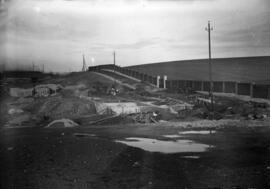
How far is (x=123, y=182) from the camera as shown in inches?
303

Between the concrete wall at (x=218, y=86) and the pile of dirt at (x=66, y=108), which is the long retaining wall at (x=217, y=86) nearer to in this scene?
the concrete wall at (x=218, y=86)

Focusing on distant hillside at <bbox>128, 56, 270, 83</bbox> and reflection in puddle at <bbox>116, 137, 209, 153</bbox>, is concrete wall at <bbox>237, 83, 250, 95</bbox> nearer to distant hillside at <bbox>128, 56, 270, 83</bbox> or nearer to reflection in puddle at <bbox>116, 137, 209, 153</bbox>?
distant hillside at <bbox>128, 56, 270, 83</bbox>

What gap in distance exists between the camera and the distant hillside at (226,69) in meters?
53.1

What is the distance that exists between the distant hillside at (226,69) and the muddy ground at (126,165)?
41.2 m

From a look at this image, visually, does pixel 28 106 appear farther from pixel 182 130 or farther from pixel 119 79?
pixel 119 79

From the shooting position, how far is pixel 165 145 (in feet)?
39.4

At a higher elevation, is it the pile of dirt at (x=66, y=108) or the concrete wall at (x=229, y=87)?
the concrete wall at (x=229, y=87)

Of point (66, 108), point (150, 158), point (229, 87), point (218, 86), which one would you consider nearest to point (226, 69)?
point (218, 86)

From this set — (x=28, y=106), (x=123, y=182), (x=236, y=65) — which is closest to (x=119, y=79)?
(x=28, y=106)

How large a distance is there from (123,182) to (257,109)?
56.1 ft

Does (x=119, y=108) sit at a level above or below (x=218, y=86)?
below

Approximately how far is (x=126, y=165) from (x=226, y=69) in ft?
188

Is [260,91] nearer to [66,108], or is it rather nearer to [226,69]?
[66,108]

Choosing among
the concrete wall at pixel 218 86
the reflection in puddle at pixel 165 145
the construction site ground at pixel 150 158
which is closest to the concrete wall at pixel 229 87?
the concrete wall at pixel 218 86
